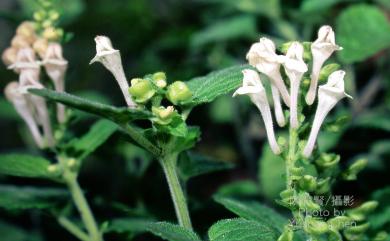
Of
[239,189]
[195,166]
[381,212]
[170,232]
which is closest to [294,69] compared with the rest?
[170,232]

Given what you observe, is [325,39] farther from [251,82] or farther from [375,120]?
[375,120]

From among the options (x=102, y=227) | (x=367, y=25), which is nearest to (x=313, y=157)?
(x=102, y=227)

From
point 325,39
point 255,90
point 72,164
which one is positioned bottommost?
point 72,164

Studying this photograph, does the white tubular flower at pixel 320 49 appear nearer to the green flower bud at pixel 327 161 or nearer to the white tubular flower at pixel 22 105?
the green flower bud at pixel 327 161

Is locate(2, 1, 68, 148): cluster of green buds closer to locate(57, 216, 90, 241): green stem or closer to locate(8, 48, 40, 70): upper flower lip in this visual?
locate(8, 48, 40, 70): upper flower lip

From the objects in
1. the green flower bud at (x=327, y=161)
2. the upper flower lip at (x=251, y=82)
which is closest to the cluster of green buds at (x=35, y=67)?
the upper flower lip at (x=251, y=82)
